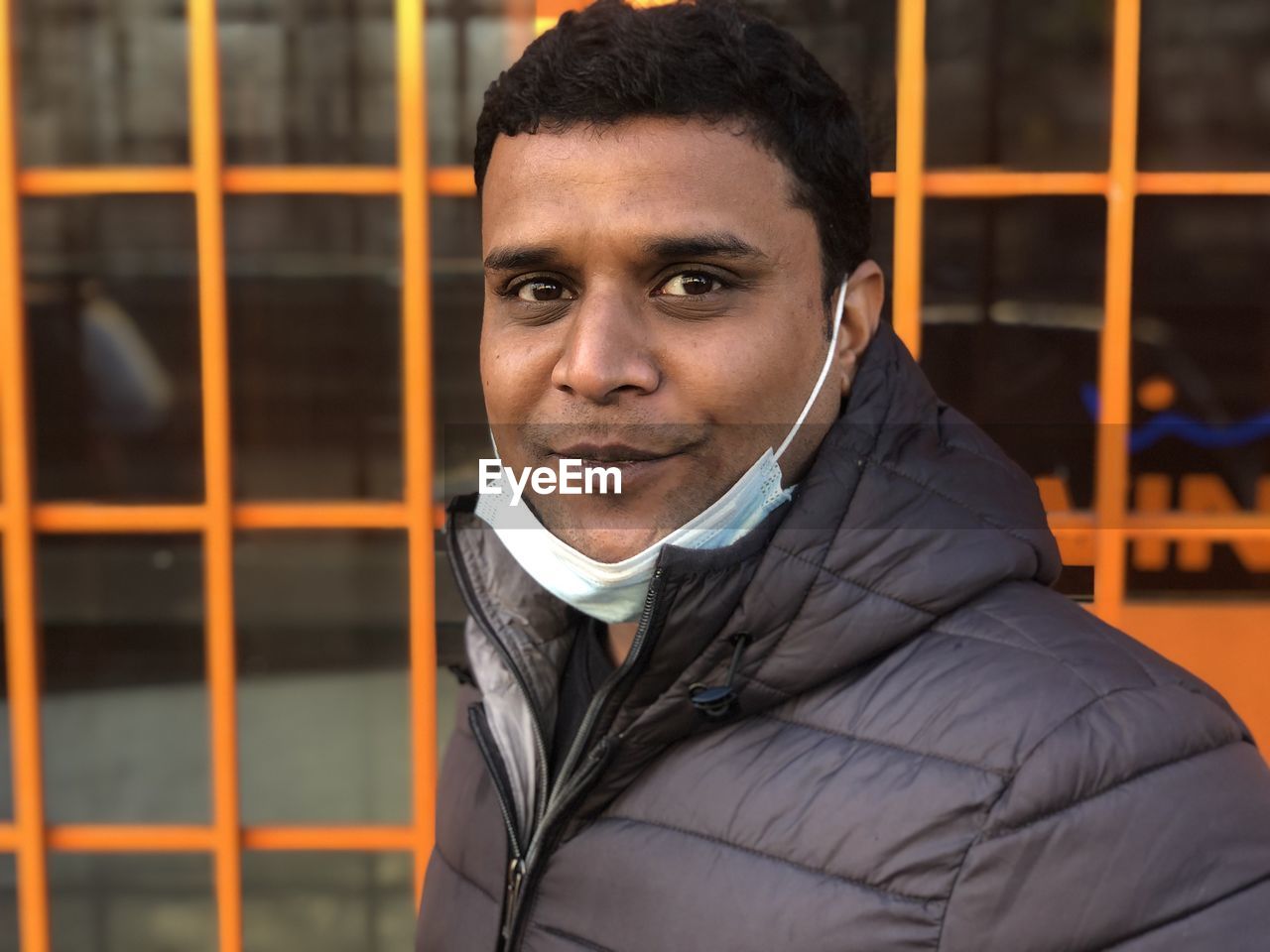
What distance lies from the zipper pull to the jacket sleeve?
50cm

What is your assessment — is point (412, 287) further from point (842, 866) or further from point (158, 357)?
point (842, 866)

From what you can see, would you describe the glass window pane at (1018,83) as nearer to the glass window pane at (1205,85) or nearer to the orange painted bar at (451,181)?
the glass window pane at (1205,85)

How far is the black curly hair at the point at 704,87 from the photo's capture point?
4.19ft

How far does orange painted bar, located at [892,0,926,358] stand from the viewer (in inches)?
90.6

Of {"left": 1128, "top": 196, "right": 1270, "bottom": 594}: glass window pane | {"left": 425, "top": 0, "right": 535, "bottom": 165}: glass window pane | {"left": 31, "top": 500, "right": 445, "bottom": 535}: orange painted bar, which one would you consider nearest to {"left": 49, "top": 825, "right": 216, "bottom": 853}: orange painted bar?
{"left": 31, "top": 500, "right": 445, "bottom": 535}: orange painted bar

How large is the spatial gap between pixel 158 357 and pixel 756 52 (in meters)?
1.58

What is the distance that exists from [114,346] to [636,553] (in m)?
1.57

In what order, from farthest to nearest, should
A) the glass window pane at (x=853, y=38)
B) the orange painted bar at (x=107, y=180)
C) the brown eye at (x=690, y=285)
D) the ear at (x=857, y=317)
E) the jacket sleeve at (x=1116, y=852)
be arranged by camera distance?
the orange painted bar at (x=107, y=180)
the glass window pane at (x=853, y=38)
the ear at (x=857, y=317)
the brown eye at (x=690, y=285)
the jacket sleeve at (x=1116, y=852)

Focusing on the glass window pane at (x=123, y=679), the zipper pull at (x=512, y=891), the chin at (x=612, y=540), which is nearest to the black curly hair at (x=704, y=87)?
the chin at (x=612, y=540)

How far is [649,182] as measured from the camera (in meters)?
1.27

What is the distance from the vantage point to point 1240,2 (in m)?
2.29

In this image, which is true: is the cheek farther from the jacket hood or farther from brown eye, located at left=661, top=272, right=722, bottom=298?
the jacket hood

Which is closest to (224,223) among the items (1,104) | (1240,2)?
(1,104)

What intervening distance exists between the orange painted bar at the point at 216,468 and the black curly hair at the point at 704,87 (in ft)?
3.87
